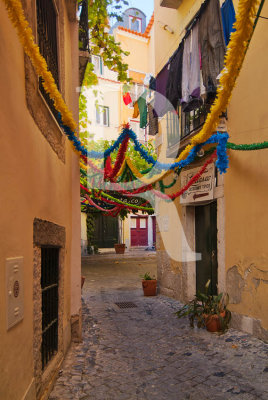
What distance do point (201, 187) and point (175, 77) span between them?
222 centimetres

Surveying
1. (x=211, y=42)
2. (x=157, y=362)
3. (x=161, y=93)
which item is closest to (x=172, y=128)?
(x=161, y=93)

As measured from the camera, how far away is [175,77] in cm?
630

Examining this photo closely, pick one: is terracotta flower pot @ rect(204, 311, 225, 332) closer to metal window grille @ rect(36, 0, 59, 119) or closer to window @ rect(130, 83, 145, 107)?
metal window grille @ rect(36, 0, 59, 119)

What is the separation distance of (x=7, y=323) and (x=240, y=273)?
4257 mm

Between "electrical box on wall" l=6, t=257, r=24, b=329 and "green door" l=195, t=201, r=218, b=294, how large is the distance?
484cm

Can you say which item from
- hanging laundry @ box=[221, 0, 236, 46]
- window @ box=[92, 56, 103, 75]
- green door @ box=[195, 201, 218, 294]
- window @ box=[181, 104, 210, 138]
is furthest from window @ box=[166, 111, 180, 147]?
window @ box=[92, 56, 103, 75]

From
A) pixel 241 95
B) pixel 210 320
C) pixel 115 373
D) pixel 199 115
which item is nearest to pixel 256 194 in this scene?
pixel 241 95

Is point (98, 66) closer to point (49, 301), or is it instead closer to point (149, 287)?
point (149, 287)

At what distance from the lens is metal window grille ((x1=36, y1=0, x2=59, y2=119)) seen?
344 centimetres

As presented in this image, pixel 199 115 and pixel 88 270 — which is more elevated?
pixel 199 115

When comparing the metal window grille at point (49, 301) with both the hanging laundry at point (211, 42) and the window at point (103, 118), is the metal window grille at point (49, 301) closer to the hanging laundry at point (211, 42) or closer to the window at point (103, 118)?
the hanging laundry at point (211, 42)

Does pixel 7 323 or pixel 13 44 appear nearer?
pixel 7 323

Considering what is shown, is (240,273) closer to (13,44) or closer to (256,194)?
(256,194)

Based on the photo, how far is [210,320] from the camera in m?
5.31
